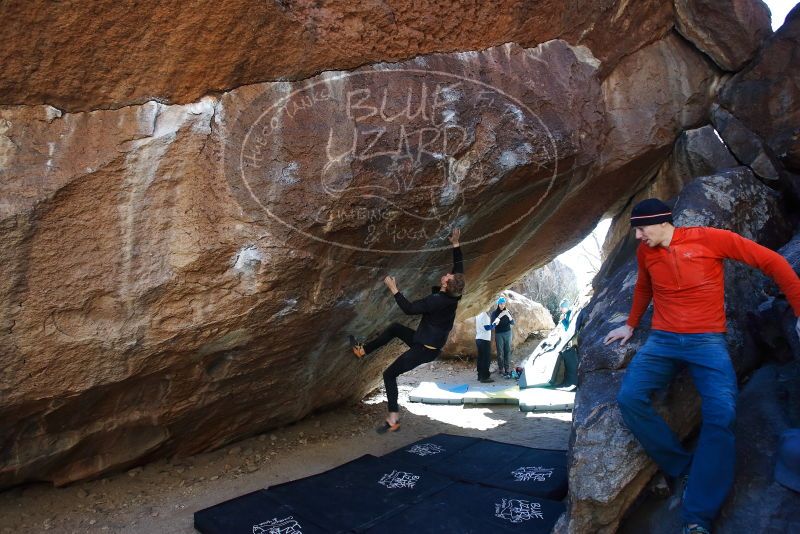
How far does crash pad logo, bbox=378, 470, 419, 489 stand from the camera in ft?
12.7

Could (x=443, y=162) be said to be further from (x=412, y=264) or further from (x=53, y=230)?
(x=53, y=230)

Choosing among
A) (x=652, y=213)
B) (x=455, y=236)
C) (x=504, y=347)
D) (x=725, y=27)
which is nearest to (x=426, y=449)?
(x=455, y=236)

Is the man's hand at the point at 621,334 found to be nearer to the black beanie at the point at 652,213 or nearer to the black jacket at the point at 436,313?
the black beanie at the point at 652,213

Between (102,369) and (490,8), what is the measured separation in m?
3.19

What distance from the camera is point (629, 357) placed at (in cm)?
328

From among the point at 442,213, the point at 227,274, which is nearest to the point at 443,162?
the point at 442,213

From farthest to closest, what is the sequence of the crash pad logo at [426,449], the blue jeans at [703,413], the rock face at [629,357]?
the crash pad logo at [426,449], the rock face at [629,357], the blue jeans at [703,413]

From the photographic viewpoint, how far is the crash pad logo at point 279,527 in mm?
3221

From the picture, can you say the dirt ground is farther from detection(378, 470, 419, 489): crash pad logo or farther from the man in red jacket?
the man in red jacket

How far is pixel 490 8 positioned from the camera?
368 cm

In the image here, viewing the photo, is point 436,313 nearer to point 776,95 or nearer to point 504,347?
point 776,95

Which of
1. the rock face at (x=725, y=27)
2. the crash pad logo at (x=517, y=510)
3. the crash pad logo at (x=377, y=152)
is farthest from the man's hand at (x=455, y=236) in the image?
the rock face at (x=725, y=27)

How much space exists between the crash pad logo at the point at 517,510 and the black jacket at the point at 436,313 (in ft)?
4.22

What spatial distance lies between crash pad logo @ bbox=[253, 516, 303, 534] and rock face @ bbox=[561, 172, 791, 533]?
1472 millimetres
